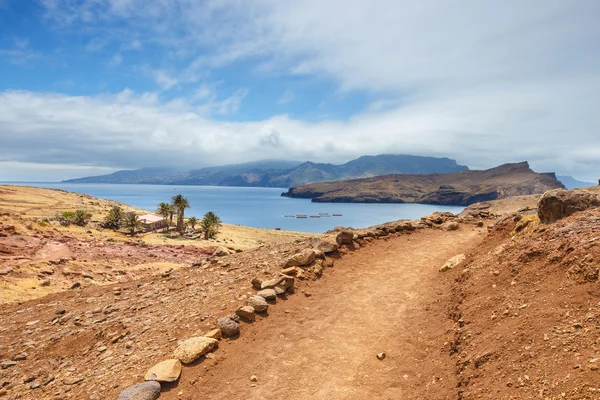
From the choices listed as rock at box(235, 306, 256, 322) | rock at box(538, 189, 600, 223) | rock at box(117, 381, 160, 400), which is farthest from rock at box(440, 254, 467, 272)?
rock at box(117, 381, 160, 400)

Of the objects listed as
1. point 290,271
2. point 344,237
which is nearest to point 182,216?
point 344,237

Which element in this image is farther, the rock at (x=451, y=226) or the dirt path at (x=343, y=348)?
the rock at (x=451, y=226)

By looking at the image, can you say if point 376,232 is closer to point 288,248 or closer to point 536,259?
point 288,248

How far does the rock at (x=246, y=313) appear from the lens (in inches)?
394

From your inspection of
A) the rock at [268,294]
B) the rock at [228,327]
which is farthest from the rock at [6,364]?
the rock at [268,294]

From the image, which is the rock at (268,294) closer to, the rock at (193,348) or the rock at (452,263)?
the rock at (193,348)

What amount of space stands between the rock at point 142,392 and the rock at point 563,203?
14.1m

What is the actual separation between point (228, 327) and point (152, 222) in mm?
65315

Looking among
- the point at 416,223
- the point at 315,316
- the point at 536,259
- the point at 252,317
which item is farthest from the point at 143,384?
the point at 416,223

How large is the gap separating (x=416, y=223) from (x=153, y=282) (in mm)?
16120

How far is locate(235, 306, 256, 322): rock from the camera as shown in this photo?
10008mm

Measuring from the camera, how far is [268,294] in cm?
1105

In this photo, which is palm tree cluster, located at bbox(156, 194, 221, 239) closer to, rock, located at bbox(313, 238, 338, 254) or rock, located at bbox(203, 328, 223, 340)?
rock, located at bbox(313, 238, 338, 254)

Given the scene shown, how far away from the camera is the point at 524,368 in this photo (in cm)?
600
